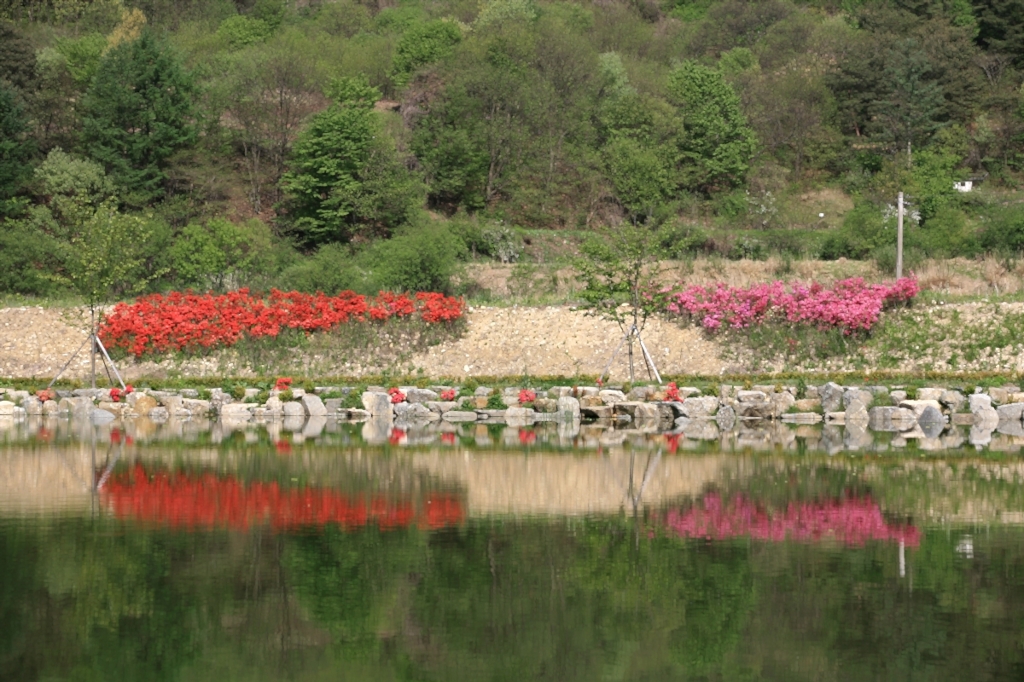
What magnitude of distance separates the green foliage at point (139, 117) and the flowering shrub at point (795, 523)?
137ft

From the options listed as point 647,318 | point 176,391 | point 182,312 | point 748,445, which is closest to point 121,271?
point 182,312

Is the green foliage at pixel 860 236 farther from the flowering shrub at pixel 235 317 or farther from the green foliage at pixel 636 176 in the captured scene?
the flowering shrub at pixel 235 317

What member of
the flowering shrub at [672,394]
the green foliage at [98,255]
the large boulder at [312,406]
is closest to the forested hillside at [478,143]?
the green foliage at [98,255]

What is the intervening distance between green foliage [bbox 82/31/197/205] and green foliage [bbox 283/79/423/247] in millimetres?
4773

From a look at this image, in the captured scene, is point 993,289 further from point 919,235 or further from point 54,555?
point 54,555

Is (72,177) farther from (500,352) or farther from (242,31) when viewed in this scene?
(242,31)

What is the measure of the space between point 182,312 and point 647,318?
10.2 meters

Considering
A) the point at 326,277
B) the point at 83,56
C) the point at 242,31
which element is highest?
the point at 242,31

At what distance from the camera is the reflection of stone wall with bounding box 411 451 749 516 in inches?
672

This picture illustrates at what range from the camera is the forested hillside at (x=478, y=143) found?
49.9 meters

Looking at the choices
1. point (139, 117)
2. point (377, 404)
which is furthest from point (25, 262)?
point (377, 404)

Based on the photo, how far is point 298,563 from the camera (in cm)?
1374

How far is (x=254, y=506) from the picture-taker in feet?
55.1

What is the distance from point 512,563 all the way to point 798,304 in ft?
62.8
